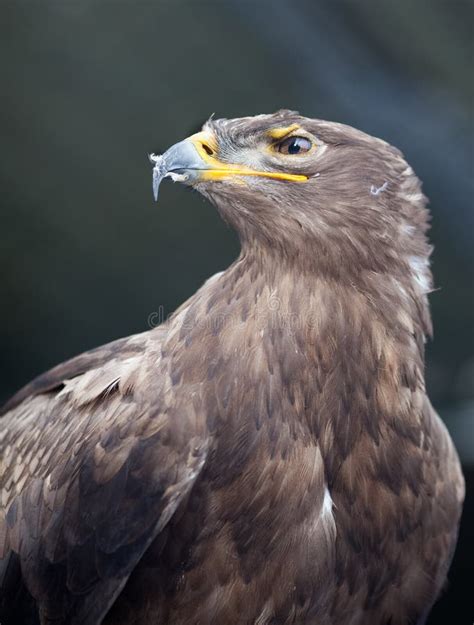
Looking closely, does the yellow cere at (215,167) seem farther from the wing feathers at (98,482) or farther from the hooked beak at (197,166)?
the wing feathers at (98,482)

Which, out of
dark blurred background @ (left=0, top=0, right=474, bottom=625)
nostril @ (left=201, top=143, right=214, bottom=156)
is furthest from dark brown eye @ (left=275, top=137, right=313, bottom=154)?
dark blurred background @ (left=0, top=0, right=474, bottom=625)

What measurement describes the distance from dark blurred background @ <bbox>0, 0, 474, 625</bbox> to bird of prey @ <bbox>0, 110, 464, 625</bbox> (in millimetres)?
472

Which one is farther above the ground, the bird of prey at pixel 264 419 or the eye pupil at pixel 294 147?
the eye pupil at pixel 294 147

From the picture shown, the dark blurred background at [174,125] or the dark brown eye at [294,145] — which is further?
the dark blurred background at [174,125]

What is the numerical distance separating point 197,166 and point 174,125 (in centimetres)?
92

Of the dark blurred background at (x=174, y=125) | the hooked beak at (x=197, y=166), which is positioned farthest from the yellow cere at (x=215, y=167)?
the dark blurred background at (x=174, y=125)

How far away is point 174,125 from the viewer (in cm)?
265

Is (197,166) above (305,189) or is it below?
above

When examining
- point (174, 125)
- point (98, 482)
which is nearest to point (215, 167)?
point (98, 482)

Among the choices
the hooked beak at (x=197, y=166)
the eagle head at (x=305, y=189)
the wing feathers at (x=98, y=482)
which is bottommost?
the wing feathers at (x=98, y=482)

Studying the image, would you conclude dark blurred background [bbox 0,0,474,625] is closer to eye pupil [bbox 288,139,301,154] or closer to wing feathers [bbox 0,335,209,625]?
eye pupil [bbox 288,139,301,154]

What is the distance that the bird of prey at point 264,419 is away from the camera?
5.96ft

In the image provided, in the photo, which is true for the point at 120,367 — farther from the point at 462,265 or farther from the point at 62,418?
the point at 462,265

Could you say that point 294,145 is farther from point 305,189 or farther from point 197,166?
point 197,166
